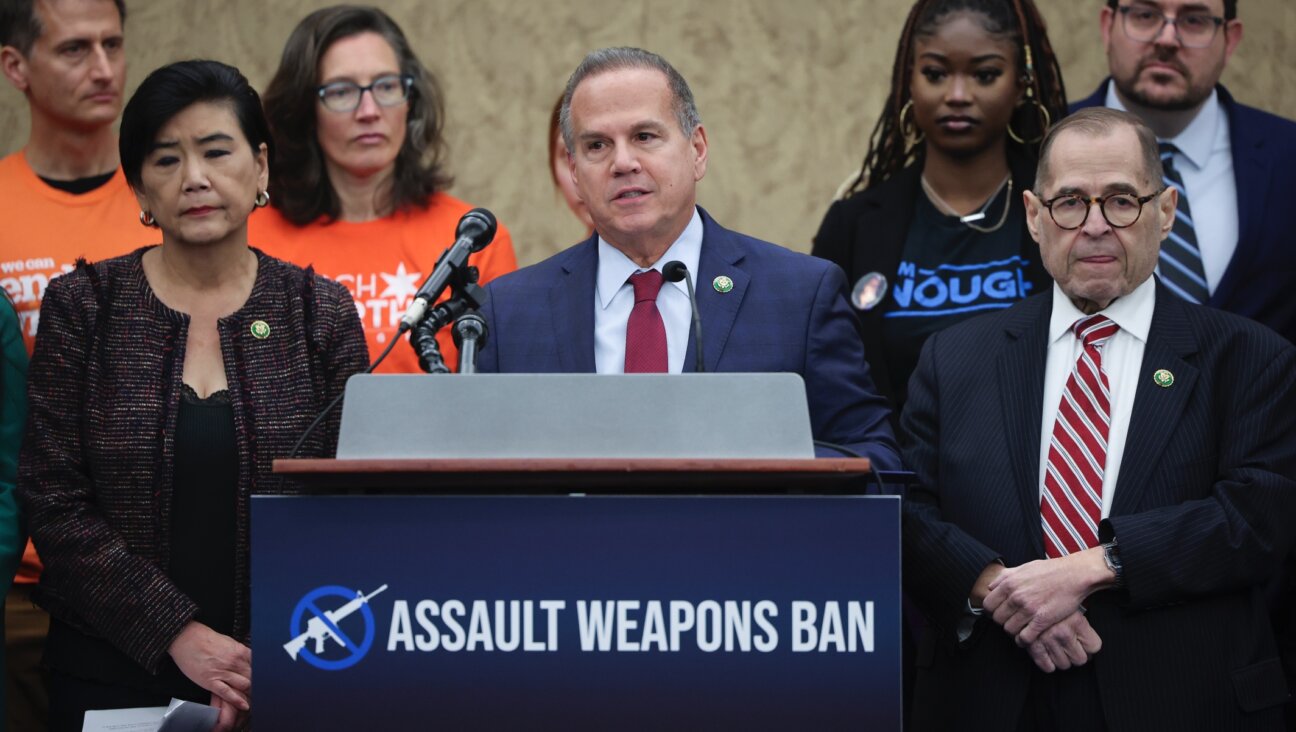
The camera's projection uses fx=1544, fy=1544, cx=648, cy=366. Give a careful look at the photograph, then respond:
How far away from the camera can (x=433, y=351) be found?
2135 millimetres

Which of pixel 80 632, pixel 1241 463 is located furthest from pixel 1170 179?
pixel 80 632

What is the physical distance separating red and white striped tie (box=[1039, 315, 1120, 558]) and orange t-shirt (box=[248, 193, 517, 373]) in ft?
4.88

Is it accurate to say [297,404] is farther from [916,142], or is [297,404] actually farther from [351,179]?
[916,142]

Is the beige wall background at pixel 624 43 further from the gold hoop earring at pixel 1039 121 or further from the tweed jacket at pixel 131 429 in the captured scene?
the tweed jacket at pixel 131 429

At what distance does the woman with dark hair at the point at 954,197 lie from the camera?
11.4 ft

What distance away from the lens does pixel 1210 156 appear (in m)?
3.60

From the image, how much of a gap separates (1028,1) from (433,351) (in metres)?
2.10

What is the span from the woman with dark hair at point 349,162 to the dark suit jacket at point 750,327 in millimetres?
961

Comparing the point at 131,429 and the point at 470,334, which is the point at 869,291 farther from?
the point at 131,429

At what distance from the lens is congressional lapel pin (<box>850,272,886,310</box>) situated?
3.49 m

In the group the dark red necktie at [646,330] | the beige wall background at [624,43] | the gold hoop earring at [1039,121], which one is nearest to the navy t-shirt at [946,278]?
the gold hoop earring at [1039,121]

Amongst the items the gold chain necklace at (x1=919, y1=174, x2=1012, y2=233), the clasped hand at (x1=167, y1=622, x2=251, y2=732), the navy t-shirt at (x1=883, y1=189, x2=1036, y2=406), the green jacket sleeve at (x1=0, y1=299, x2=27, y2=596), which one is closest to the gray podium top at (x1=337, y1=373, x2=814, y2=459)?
the clasped hand at (x1=167, y1=622, x2=251, y2=732)

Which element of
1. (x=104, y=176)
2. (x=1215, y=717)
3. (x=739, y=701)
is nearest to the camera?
(x=739, y=701)

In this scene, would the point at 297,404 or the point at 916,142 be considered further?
the point at 916,142
